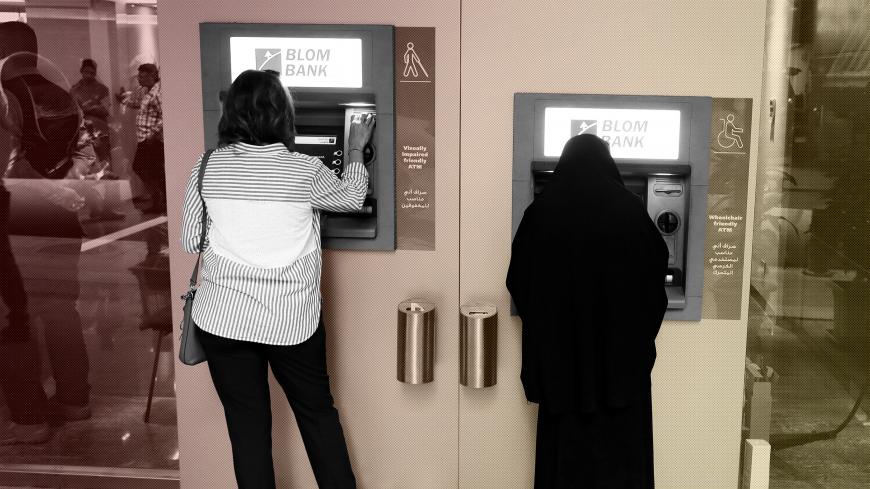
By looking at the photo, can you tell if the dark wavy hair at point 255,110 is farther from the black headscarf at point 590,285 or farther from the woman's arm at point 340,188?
the black headscarf at point 590,285

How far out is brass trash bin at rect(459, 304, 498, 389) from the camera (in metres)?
2.68

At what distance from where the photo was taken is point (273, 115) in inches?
93.0

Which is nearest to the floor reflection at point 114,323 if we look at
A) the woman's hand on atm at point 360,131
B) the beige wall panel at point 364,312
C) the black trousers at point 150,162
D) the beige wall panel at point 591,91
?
the black trousers at point 150,162

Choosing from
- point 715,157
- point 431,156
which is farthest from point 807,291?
point 431,156

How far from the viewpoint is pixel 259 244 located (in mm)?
2373

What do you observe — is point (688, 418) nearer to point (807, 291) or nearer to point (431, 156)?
point (807, 291)

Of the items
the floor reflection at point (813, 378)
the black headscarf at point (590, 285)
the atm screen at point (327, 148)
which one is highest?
the atm screen at point (327, 148)

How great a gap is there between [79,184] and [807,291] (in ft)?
12.1

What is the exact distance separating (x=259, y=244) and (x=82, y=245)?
7.49 ft

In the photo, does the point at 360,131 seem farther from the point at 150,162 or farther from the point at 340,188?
the point at 150,162

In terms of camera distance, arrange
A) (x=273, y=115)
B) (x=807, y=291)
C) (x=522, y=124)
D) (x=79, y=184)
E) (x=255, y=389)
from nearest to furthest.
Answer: (x=273, y=115) → (x=255, y=389) → (x=522, y=124) → (x=807, y=291) → (x=79, y=184)

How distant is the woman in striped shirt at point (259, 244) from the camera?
236cm

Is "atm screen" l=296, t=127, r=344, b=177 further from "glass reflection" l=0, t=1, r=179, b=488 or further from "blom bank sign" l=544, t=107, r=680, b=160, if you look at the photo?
"glass reflection" l=0, t=1, r=179, b=488

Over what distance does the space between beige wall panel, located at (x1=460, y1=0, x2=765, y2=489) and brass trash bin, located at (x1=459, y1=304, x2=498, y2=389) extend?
0.14 meters
